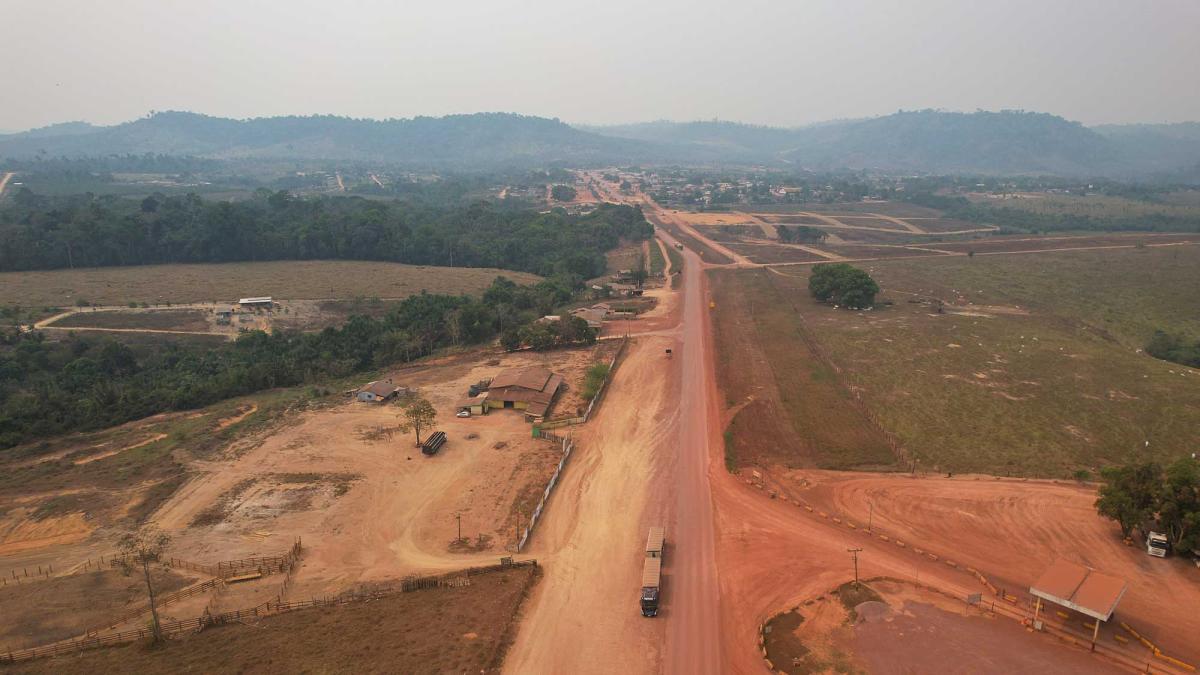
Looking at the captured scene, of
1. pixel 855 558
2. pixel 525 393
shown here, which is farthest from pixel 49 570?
pixel 855 558

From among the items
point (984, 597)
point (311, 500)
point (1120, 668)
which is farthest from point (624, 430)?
point (1120, 668)

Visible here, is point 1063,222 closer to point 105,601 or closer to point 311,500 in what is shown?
point 311,500

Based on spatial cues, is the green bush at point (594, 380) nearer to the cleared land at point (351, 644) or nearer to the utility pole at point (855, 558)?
the utility pole at point (855, 558)

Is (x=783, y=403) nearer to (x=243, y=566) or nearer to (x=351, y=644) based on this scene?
(x=351, y=644)

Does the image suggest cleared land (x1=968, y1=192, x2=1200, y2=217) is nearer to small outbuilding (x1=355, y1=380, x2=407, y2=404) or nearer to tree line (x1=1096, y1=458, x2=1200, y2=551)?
tree line (x1=1096, y1=458, x2=1200, y2=551)

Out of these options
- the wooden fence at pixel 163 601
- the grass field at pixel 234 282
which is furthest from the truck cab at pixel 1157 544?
the grass field at pixel 234 282

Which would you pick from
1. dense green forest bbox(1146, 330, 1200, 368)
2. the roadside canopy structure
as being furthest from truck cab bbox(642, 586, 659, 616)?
dense green forest bbox(1146, 330, 1200, 368)

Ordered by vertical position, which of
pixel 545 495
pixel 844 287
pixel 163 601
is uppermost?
pixel 844 287
